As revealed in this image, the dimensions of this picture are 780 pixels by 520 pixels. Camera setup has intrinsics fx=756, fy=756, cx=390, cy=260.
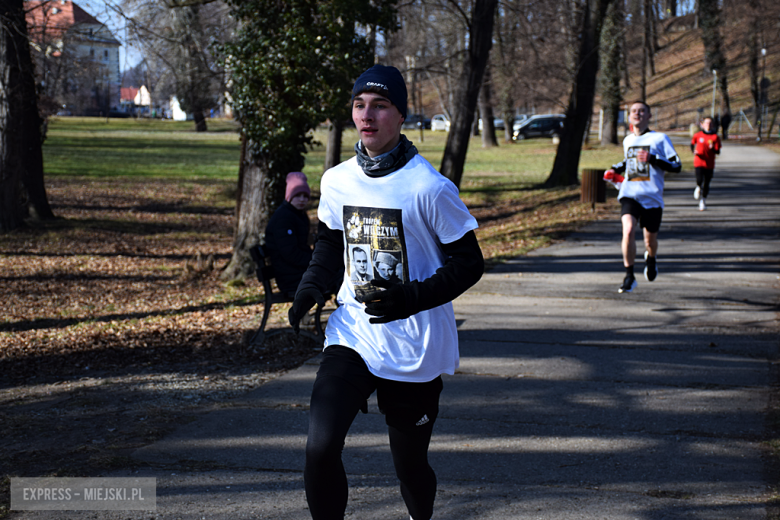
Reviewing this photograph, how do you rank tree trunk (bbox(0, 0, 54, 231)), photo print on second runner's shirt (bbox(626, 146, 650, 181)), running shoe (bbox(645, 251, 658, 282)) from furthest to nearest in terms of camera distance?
1. tree trunk (bbox(0, 0, 54, 231))
2. running shoe (bbox(645, 251, 658, 282))
3. photo print on second runner's shirt (bbox(626, 146, 650, 181))

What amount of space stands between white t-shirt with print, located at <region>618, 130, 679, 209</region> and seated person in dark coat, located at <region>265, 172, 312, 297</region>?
3.63 meters

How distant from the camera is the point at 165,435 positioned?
15.3 feet

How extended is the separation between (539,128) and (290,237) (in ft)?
164

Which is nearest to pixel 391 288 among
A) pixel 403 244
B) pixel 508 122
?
pixel 403 244

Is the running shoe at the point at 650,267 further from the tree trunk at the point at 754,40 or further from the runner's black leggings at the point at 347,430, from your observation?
the tree trunk at the point at 754,40

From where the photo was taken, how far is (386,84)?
9.86 feet

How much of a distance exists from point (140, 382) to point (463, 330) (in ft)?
9.97

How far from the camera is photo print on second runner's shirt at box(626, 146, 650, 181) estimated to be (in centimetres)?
824

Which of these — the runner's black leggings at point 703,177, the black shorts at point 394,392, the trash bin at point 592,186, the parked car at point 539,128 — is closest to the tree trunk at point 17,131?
the trash bin at point 592,186

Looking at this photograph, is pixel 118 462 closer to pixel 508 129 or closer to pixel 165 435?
pixel 165 435

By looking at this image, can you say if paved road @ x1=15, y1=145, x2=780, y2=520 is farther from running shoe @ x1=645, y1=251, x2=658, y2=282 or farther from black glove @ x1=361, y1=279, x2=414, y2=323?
black glove @ x1=361, y1=279, x2=414, y2=323

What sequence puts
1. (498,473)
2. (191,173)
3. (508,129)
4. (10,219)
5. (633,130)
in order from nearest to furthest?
(498,473) < (633,130) < (10,219) < (191,173) < (508,129)

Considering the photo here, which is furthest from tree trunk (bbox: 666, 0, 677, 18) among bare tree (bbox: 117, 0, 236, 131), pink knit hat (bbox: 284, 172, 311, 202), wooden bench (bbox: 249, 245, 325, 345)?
wooden bench (bbox: 249, 245, 325, 345)

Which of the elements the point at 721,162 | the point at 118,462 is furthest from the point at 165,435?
the point at 721,162
